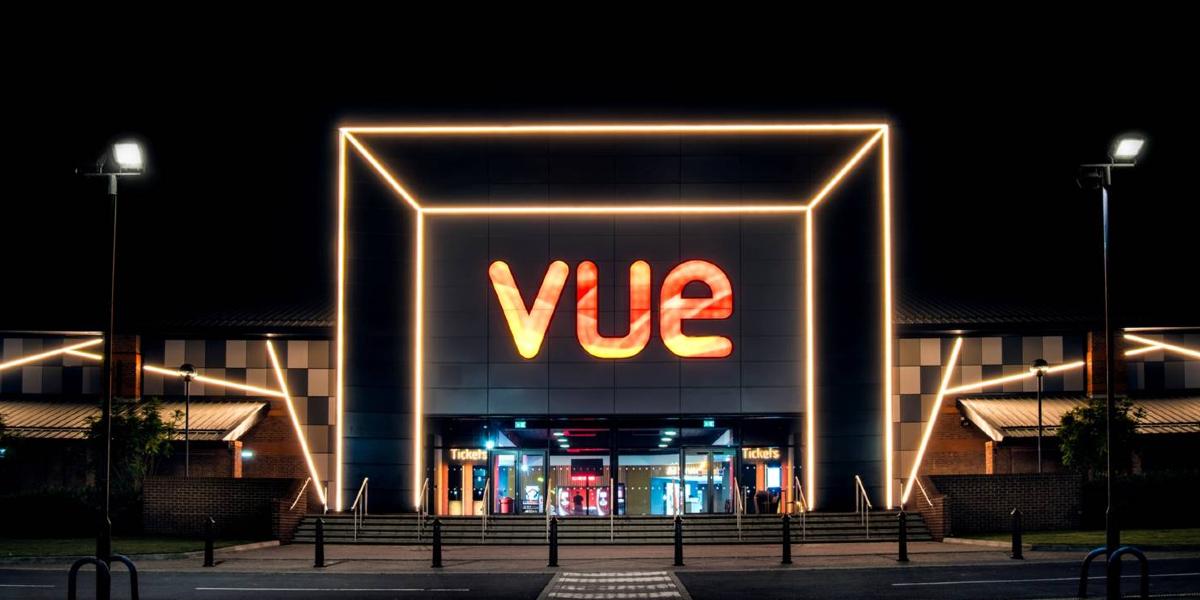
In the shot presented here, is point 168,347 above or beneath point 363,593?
above

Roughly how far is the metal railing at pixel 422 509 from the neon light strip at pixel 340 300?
2.84 m

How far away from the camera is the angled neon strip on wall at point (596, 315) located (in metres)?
38.7

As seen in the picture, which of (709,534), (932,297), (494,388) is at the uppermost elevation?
(932,297)

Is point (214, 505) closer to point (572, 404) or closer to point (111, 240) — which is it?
point (572, 404)

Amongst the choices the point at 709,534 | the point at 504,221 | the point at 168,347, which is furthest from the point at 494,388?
the point at 168,347

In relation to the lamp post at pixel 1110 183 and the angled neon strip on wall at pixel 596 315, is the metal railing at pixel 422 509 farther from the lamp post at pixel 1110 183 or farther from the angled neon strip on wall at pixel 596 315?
the lamp post at pixel 1110 183

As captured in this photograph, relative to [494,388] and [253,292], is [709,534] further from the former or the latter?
[253,292]

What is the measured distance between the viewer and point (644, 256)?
38969mm

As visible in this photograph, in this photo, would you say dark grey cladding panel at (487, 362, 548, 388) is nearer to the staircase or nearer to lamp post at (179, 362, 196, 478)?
the staircase

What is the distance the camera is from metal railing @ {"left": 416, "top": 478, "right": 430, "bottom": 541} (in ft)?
115

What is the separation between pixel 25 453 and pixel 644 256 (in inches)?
847

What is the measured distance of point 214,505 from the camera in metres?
34.3

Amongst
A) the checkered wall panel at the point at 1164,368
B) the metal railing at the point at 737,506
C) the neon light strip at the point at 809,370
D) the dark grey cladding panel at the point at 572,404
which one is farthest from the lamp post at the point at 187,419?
the checkered wall panel at the point at 1164,368

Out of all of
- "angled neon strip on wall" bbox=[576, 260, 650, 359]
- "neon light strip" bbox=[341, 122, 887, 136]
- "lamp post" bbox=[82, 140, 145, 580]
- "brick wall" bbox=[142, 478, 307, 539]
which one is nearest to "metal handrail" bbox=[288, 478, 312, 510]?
"brick wall" bbox=[142, 478, 307, 539]
